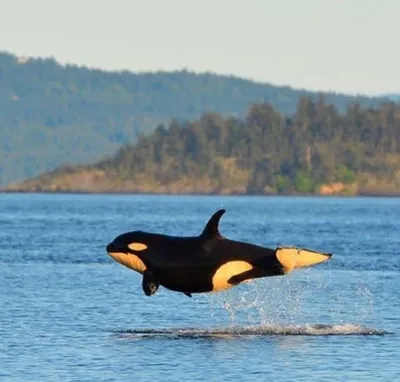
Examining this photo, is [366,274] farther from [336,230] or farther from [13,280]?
[336,230]

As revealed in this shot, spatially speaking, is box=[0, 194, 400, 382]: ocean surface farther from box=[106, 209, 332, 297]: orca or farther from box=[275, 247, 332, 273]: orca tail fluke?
box=[275, 247, 332, 273]: orca tail fluke

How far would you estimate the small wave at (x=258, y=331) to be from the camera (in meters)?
35.3

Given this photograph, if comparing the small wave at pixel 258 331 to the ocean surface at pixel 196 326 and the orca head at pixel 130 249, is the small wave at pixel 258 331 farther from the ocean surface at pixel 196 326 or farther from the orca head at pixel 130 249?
the orca head at pixel 130 249

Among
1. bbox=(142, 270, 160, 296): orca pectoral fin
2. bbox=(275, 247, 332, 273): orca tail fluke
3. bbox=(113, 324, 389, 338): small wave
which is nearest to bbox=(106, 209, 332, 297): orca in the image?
bbox=(142, 270, 160, 296): orca pectoral fin

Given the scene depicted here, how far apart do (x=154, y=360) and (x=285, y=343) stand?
372 cm

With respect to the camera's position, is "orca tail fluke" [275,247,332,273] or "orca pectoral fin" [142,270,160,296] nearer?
"orca tail fluke" [275,247,332,273]

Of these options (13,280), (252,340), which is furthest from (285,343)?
(13,280)

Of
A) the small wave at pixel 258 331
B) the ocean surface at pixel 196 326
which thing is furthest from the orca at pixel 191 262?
the small wave at pixel 258 331

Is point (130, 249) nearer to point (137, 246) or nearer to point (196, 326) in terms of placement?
point (137, 246)

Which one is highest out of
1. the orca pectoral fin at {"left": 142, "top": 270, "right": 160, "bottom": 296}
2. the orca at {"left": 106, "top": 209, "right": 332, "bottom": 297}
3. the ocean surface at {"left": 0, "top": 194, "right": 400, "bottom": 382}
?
the orca at {"left": 106, "top": 209, "right": 332, "bottom": 297}

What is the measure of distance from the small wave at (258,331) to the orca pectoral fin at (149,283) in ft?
12.8

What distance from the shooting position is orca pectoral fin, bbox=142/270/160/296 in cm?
3098

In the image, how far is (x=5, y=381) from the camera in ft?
94.9

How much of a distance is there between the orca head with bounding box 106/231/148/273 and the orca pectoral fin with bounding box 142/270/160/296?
16 centimetres
